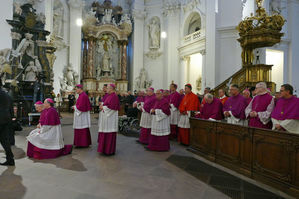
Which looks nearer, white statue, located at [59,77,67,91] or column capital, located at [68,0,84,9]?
white statue, located at [59,77,67,91]

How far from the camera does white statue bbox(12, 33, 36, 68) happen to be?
1050 centimetres

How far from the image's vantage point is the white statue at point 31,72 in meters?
10.8

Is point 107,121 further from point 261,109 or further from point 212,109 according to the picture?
point 261,109

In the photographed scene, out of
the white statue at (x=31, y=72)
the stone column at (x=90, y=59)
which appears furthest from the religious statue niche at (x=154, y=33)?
the white statue at (x=31, y=72)

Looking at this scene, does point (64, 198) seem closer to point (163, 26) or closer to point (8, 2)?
point (8, 2)

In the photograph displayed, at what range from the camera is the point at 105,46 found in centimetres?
2069

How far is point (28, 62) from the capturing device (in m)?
11.2

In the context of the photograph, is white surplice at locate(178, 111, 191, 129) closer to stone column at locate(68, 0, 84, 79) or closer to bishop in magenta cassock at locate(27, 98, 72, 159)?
bishop in magenta cassock at locate(27, 98, 72, 159)

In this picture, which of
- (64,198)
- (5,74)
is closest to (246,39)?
(64,198)

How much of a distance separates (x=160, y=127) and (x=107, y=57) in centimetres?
1578

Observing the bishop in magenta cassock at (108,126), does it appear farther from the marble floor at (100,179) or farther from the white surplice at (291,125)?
the white surplice at (291,125)

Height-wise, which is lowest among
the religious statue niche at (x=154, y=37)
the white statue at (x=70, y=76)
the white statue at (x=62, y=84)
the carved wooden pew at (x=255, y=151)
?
the carved wooden pew at (x=255, y=151)

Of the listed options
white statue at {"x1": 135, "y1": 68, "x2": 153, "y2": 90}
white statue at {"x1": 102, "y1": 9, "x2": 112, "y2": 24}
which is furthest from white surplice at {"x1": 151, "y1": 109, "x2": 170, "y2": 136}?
white statue at {"x1": 102, "y1": 9, "x2": 112, "y2": 24}

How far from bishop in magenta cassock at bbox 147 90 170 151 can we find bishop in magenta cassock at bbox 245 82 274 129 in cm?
224
